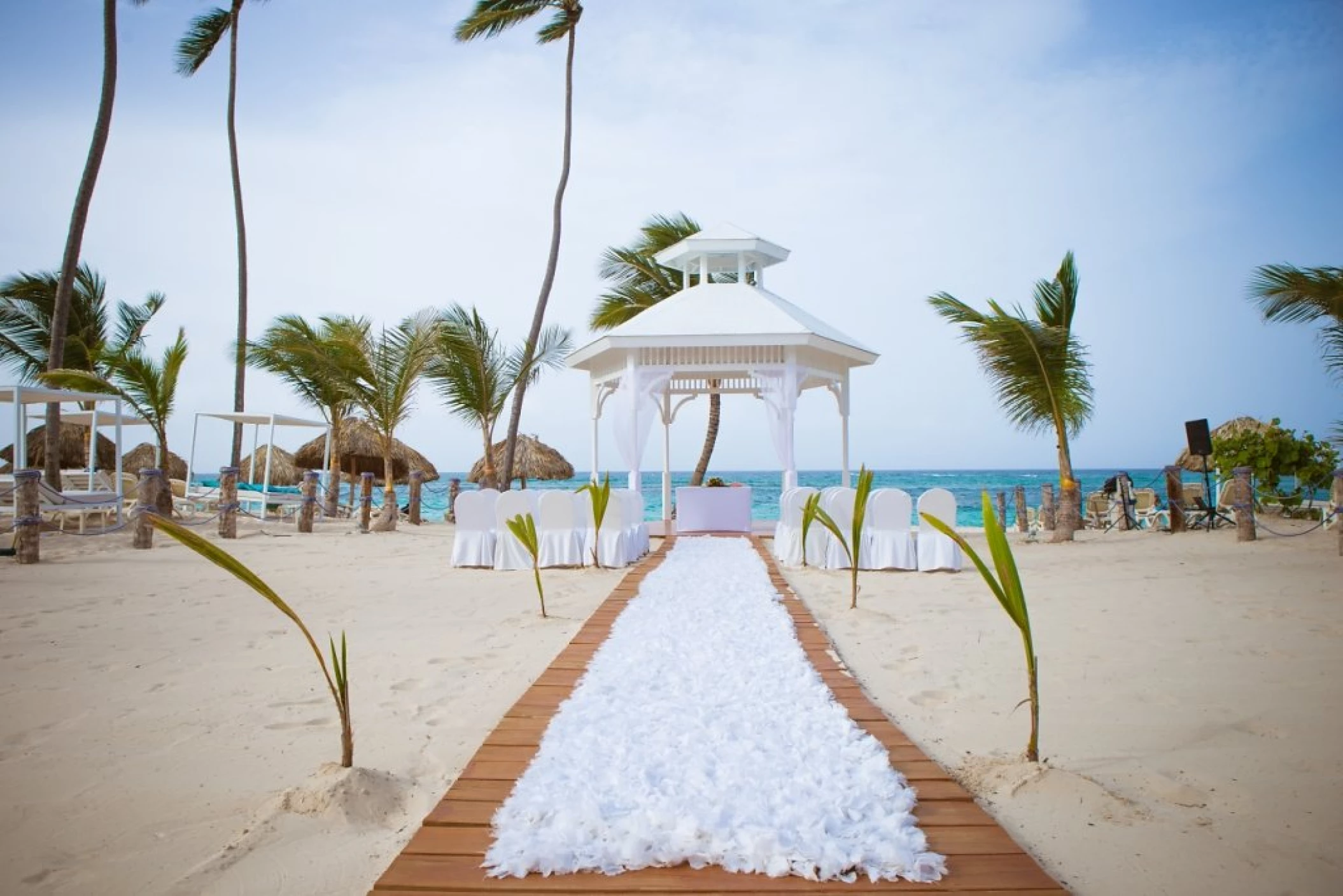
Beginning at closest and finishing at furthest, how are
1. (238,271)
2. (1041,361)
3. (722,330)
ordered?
(1041,361), (722,330), (238,271)

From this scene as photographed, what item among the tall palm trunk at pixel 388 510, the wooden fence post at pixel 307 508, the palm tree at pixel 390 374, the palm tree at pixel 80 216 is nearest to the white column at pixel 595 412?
the palm tree at pixel 390 374

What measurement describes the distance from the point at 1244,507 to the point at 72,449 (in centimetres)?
2840

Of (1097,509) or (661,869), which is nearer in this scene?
(661,869)

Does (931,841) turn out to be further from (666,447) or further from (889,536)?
(666,447)

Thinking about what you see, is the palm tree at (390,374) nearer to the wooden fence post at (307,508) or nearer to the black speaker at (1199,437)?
the wooden fence post at (307,508)

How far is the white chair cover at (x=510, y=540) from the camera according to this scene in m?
7.69

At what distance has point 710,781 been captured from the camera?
226 cm

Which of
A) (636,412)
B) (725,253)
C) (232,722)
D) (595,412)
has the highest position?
(725,253)

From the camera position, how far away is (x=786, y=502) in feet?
28.4

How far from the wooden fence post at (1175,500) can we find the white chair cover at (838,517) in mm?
6207

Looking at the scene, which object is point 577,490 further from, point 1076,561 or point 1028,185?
point 1028,185

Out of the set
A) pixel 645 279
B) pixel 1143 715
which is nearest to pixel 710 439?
pixel 645 279

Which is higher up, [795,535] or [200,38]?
[200,38]

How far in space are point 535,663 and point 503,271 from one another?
66.7 ft
